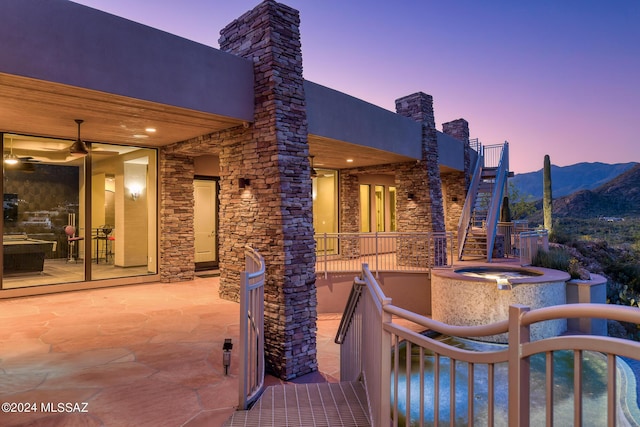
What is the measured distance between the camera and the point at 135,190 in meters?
10.8

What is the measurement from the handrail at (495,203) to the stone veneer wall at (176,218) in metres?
9.35

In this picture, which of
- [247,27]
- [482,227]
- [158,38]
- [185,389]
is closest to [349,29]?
[482,227]

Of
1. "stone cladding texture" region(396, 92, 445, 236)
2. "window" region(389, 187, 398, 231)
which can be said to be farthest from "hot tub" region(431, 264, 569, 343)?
"window" region(389, 187, 398, 231)

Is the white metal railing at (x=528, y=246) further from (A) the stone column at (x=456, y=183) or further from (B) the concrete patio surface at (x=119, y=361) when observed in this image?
(B) the concrete patio surface at (x=119, y=361)

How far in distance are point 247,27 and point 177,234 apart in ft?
19.0

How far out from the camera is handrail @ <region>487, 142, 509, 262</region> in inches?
472

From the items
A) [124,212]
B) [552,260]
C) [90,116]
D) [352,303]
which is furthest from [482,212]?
[90,116]

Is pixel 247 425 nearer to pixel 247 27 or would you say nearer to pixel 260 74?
pixel 260 74

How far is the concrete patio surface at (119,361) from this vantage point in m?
3.37

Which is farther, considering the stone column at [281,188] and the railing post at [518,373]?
the stone column at [281,188]

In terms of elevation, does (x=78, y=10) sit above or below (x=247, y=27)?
below

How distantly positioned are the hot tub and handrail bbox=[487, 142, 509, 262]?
2866 mm

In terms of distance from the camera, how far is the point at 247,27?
6.75 metres

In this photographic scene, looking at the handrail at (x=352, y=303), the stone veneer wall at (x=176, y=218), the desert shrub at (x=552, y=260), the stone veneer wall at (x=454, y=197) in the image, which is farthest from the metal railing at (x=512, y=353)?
the stone veneer wall at (x=454, y=197)
